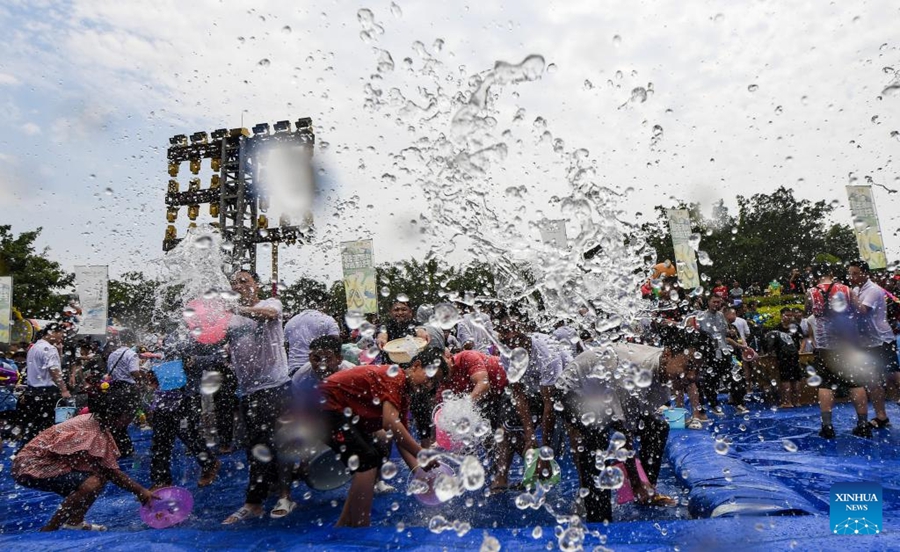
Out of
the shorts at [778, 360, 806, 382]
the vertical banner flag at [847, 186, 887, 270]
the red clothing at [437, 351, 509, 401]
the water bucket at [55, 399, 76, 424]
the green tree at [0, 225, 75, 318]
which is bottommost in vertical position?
the shorts at [778, 360, 806, 382]

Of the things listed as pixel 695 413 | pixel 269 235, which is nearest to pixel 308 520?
pixel 695 413

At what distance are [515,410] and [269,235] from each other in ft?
40.9

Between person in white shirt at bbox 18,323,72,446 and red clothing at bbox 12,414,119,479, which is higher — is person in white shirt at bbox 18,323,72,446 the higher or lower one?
the higher one

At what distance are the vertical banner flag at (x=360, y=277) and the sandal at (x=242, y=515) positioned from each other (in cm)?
742

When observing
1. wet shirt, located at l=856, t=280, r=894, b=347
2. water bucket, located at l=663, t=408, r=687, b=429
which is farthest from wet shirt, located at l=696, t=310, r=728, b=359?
wet shirt, located at l=856, t=280, r=894, b=347

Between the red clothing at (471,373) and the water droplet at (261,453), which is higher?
the red clothing at (471,373)

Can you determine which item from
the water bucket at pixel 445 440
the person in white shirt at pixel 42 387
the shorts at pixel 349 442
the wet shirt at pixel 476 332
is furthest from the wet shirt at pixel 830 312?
the person in white shirt at pixel 42 387

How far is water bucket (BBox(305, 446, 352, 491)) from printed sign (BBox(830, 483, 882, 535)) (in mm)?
2932

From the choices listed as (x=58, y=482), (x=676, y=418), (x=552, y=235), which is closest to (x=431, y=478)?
(x=552, y=235)

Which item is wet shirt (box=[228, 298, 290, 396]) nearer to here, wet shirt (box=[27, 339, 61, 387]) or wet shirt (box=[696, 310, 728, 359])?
wet shirt (box=[27, 339, 61, 387])

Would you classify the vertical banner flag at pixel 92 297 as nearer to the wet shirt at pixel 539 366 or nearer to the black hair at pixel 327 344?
the black hair at pixel 327 344

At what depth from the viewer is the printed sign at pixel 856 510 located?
2496 mm

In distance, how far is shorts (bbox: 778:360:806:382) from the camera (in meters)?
7.86

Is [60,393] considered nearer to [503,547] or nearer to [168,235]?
[503,547]
